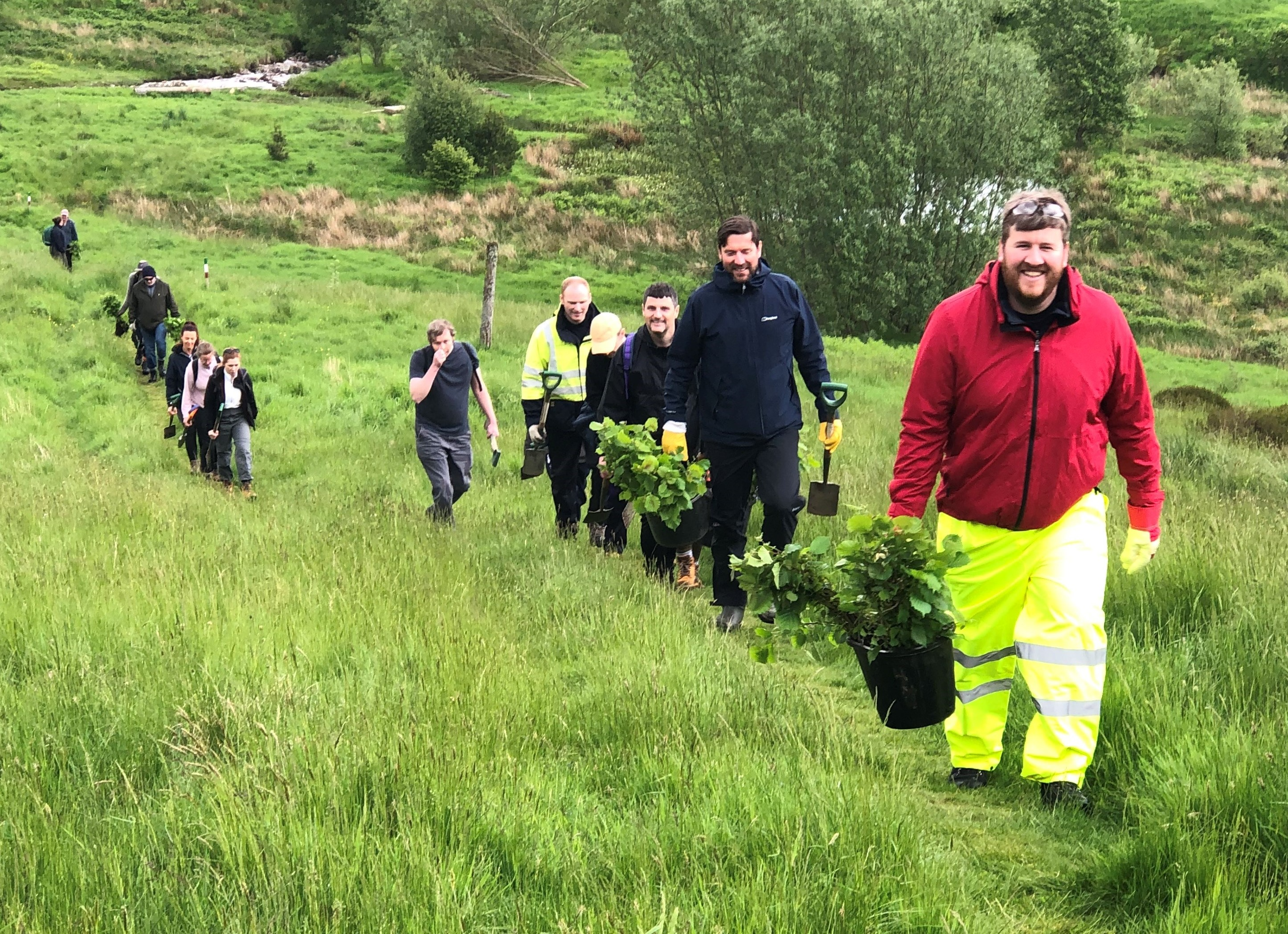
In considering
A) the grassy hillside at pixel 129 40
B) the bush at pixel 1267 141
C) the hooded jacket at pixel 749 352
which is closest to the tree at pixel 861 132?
the hooded jacket at pixel 749 352

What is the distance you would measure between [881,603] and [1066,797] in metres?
1.12

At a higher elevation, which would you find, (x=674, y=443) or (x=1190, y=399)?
(x=674, y=443)

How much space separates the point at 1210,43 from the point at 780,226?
5522 cm

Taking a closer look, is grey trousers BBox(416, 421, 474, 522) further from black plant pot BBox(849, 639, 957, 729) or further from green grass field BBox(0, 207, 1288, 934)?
black plant pot BBox(849, 639, 957, 729)

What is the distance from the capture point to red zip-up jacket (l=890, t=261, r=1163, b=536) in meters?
4.12

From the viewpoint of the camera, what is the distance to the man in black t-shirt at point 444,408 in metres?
9.10

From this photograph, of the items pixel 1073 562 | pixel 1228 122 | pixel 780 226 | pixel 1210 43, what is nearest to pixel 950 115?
pixel 780 226

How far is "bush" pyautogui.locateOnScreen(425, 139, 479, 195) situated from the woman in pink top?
35150 millimetres

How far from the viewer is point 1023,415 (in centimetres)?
416

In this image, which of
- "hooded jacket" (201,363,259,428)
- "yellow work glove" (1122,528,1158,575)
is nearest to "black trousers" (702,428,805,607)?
"yellow work glove" (1122,528,1158,575)

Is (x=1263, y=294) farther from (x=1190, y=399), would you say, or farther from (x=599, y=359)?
(x=599, y=359)

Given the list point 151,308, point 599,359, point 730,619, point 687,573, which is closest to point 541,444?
point 599,359

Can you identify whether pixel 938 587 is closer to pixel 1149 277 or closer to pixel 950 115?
pixel 950 115

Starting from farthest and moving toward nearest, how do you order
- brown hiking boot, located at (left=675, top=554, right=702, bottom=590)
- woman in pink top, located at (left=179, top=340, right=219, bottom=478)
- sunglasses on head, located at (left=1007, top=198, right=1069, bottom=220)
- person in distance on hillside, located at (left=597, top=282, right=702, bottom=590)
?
woman in pink top, located at (left=179, top=340, right=219, bottom=478), brown hiking boot, located at (left=675, top=554, right=702, bottom=590), person in distance on hillside, located at (left=597, top=282, right=702, bottom=590), sunglasses on head, located at (left=1007, top=198, right=1069, bottom=220)
